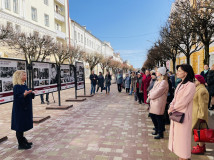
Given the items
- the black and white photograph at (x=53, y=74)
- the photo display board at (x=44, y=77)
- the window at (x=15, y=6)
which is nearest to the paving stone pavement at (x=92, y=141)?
the photo display board at (x=44, y=77)

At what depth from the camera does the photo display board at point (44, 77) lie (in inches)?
272

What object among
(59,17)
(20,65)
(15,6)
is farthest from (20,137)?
(59,17)

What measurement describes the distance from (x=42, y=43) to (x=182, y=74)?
16.4 meters

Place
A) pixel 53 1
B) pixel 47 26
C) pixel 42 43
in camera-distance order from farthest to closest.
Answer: pixel 53 1 → pixel 47 26 → pixel 42 43

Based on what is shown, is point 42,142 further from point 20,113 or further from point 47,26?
point 47,26

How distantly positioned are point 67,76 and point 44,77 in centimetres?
253

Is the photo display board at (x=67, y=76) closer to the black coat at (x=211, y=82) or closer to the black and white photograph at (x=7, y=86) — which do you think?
the black and white photograph at (x=7, y=86)

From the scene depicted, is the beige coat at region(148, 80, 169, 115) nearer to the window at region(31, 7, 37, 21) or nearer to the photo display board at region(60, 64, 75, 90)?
the photo display board at region(60, 64, 75, 90)

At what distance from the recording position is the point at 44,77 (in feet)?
24.4

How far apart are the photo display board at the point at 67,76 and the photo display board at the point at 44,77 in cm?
109

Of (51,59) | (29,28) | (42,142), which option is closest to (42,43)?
(29,28)

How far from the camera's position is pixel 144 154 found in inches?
147

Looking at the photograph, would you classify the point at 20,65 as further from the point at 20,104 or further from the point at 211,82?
the point at 211,82

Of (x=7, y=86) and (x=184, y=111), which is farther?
(x=7, y=86)
